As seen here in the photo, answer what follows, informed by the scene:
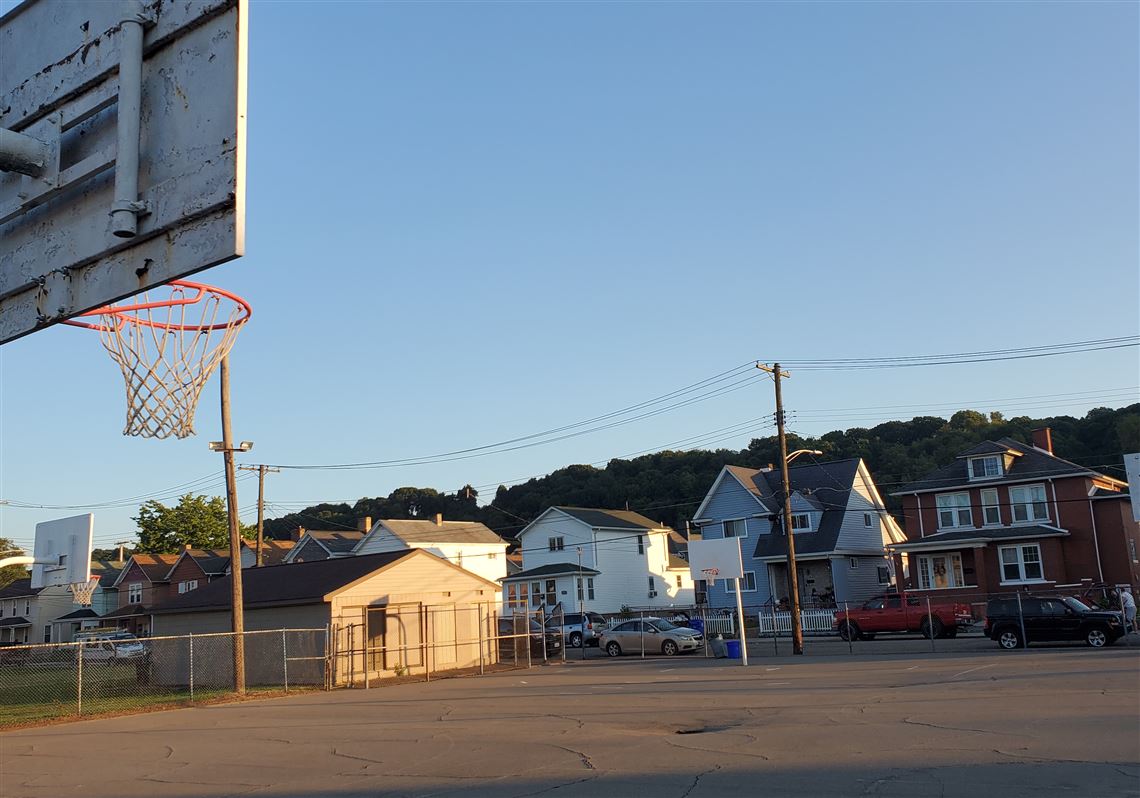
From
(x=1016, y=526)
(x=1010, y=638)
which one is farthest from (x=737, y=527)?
(x=1010, y=638)

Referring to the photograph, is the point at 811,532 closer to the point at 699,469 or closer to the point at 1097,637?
the point at 1097,637

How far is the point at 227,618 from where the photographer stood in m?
34.7

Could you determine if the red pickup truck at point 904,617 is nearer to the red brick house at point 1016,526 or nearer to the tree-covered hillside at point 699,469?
the red brick house at point 1016,526

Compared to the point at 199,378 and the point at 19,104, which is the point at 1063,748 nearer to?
the point at 199,378

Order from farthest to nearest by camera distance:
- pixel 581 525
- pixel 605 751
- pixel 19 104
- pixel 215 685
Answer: pixel 581 525 → pixel 215 685 → pixel 605 751 → pixel 19 104

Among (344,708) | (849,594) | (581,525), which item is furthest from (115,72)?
(581,525)

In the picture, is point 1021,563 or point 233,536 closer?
point 233,536

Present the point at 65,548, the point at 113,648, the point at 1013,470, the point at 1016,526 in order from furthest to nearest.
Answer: the point at 1013,470
the point at 1016,526
the point at 113,648
the point at 65,548

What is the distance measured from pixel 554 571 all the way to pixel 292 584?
31615mm

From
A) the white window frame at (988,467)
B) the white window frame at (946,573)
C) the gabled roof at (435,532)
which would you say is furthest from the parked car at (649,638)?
the gabled roof at (435,532)

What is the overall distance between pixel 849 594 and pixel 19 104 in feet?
174

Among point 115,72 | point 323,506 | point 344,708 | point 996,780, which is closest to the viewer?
point 115,72

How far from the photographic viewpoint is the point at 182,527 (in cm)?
9088

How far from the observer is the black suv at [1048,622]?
98.4 ft
